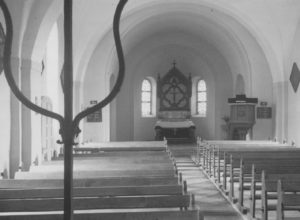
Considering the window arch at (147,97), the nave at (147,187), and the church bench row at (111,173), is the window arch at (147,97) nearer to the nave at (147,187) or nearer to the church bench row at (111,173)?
the nave at (147,187)

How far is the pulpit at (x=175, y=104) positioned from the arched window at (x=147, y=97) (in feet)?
2.35

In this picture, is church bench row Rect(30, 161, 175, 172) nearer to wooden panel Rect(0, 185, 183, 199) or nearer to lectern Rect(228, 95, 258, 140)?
wooden panel Rect(0, 185, 183, 199)

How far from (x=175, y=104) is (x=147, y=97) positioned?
5.49 feet

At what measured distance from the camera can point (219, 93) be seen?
20.7 metres

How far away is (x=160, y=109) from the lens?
69.8 ft

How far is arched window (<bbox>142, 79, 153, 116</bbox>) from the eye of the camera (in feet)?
71.1

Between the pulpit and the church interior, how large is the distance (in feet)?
0.19

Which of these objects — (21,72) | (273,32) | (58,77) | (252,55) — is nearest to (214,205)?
(21,72)

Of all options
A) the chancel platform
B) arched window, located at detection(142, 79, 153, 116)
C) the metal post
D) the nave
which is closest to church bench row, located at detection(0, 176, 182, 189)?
the nave

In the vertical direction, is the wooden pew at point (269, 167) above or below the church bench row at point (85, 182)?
below

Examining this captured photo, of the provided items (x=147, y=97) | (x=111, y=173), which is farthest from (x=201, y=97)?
(x=111, y=173)

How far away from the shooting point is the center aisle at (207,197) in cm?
691

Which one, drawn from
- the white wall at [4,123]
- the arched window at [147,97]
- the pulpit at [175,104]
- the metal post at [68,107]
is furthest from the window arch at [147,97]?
the metal post at [68,107]

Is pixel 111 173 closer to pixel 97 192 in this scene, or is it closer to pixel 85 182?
pixel 85 182
